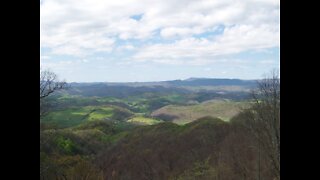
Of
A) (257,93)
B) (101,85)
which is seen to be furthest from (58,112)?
(257,93)

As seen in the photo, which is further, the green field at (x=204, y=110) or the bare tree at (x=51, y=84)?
the green field at (x=204, y=110)

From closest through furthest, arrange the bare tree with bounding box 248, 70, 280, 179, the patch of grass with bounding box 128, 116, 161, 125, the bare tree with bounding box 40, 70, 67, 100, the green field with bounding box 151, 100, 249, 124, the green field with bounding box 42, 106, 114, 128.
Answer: the bare tree with bounding box 40, 70, 67, 100 → the green field with bounding box 42, 106, 114, 128 → the bare tree with bounding box 248, 70, 280, 179 → the patch of grass with bounding box 128, 116, 161, 125 → the green field with bounding box 151, 100, 249, 124

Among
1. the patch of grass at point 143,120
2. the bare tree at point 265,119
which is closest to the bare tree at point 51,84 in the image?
the patch of grass at point 143,120

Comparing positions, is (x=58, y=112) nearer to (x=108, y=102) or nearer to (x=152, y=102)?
(x=108, y=102)

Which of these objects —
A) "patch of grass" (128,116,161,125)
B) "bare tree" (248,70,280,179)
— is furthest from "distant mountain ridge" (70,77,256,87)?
"patch of grass" (128,116,161,125)

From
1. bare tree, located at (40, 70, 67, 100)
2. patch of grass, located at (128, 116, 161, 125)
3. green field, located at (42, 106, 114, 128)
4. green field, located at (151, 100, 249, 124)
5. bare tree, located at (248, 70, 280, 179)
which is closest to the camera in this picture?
bare tree, located at (40, 70, 67, 100)

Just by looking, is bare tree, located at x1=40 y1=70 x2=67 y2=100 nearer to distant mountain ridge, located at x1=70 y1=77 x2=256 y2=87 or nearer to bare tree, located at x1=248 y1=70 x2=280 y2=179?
distant mountain ridge, located at x1=70 y1=77 x2=256 y2=87

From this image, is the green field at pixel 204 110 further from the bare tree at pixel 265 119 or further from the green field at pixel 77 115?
the green field at pixel 77 115

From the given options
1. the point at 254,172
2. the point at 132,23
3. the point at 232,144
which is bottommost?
the point at 254,172
